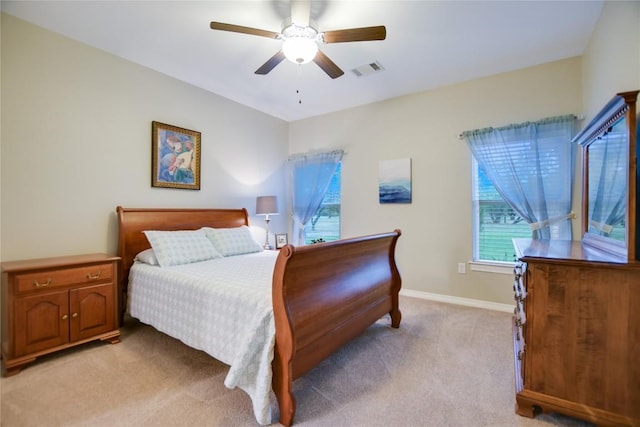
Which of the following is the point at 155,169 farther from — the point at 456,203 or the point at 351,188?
the point at 456,203

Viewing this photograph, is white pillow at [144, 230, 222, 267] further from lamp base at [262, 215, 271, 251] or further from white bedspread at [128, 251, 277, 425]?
lamp base at [262, 215, 271, 251]

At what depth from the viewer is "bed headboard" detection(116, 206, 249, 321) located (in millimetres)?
2789

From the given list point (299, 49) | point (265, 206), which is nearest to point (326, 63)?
point (299, 49)

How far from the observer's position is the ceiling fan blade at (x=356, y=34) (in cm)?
188

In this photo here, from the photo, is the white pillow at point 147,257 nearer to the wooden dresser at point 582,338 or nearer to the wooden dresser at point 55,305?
the wooden dresser at point 55,305

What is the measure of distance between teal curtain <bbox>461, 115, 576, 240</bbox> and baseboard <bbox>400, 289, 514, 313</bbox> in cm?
87

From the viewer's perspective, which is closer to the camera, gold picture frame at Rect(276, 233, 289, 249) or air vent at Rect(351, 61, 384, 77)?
air vent at Rect(351, 61, 384, 77)

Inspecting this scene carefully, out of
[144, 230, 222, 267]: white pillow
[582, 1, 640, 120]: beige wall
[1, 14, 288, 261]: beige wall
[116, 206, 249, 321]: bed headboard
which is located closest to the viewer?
[582, 1, 640, 120]: beige wall

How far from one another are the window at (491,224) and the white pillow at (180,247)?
296 cm

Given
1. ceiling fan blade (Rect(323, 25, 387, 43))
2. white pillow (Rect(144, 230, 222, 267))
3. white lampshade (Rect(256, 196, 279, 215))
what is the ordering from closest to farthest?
ceiling fan blade (Rect(323, 25, 387, 43)) → white pillow (Rect(144, 230, 222, 267)) → white lampshade (Rect(256, 196, 279, 215))

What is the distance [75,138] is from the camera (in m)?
2.59

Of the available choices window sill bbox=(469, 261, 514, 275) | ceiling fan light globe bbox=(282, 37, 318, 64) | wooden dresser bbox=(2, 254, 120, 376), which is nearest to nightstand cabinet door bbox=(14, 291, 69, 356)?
wooden dresser bbox=(2, 254, 120, 376)

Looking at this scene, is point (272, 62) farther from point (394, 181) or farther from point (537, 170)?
point (537, 170)

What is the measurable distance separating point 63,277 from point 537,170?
4.35m
